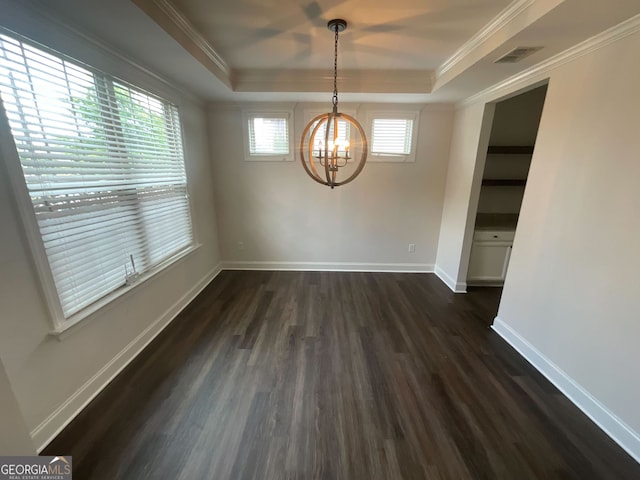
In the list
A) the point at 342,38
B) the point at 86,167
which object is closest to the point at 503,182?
the point at 342,38

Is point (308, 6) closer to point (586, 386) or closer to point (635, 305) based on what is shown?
point (635, 305)

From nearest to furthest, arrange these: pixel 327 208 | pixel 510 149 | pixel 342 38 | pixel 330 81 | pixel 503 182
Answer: pixel 342 38 < pixel 330 81 < pixel 510 149 < pixel 503 182 < pixel 327 208

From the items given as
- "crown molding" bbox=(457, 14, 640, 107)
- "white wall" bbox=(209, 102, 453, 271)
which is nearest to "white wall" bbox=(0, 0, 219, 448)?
"white wall" bbox=(209, 102, 453, 271)

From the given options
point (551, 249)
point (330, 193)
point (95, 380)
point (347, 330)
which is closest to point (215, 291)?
point (95, 380)

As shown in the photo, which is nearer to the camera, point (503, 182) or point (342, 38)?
point (342, 38)

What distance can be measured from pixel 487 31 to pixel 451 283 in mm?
2897

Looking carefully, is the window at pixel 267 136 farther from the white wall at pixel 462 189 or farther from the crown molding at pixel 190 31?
the white wall at pixel 462 189

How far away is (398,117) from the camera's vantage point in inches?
146

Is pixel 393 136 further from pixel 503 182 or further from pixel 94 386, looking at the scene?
pixel 94 386

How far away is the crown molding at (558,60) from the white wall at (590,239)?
5 centimetres

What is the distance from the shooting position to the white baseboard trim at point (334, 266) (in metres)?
4.29

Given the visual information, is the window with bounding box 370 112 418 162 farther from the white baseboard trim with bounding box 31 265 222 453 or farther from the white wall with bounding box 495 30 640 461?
the white baseboard trim with bounding box 31 265 222 453

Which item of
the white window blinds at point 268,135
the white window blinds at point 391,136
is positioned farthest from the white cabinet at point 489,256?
the white window blinds at point 268,135

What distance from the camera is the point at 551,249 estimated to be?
215 cm
